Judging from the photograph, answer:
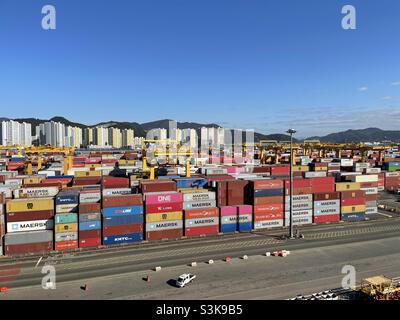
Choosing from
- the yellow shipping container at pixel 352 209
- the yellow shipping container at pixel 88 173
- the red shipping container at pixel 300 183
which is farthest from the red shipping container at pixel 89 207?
the yellow shipping container at pixel 352 209

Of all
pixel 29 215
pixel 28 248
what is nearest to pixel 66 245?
pixel 28 248

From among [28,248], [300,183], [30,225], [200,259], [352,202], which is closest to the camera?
[200,259]

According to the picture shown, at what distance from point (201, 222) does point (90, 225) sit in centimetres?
1439

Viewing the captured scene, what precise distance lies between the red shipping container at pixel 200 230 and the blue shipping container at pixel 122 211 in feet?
22.8

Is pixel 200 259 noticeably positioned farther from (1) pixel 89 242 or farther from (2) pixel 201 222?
(1) pixel 89 242

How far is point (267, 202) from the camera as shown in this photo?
45469mm

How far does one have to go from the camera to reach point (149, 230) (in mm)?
39562

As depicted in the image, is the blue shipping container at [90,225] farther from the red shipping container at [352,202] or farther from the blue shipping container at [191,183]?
the red shipping container at [352,202]

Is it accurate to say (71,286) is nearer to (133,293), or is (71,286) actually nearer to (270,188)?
(133,293)

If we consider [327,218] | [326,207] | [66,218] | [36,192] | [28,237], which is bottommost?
[327,218]

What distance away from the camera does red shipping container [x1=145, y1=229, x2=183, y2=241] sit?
1559 inches

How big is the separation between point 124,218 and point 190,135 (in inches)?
5376

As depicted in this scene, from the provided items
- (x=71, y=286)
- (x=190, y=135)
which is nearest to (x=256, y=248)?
(x=71, y=286)

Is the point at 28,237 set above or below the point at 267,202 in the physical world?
below
